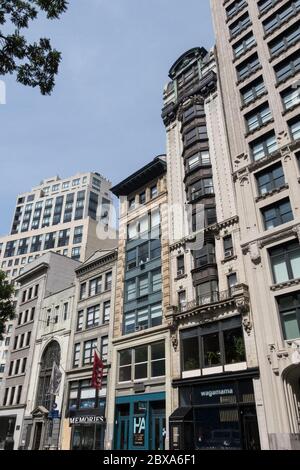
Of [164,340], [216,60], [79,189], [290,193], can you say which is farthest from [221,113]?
[79,189]

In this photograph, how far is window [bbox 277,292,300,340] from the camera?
80.1 feet

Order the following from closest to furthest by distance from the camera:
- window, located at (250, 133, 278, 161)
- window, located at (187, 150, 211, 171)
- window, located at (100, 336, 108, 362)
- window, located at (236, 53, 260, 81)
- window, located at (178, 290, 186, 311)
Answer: window, located at (250, 133, 278, 161) < window, located at (178, 290, 186, 311) < window, located at (236, 53, 260, 81) < window, located at (187, 150, 211, 171) < window, located at (100, 336, 108, 362)

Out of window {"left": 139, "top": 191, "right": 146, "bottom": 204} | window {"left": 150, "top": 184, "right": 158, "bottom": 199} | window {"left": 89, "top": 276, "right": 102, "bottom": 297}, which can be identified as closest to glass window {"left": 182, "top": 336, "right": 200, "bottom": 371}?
window {"left": 89, "top": 276, "right": 102, "bottom": 297}

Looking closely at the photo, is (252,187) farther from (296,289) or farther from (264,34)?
(264,34)

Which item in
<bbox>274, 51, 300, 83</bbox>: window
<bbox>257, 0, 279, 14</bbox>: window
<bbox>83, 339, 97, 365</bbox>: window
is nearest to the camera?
<bbox>274, 51, 300, 83</bbox>: window

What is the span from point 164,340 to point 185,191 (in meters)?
14.9

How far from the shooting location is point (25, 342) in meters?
50.3

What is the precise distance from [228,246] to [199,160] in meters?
10.3

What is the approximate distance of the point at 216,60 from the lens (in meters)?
41.5

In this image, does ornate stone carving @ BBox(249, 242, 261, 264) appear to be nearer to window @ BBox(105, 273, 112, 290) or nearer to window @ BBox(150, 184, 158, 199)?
window @ BBox(150, 184, 158, 199)

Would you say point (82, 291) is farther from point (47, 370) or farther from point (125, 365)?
point (125, 365)

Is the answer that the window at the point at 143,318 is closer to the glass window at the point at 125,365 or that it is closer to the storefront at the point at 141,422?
the glass window at the point at 125,365

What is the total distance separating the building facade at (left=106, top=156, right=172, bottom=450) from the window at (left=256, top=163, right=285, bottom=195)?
10861 millimetres
